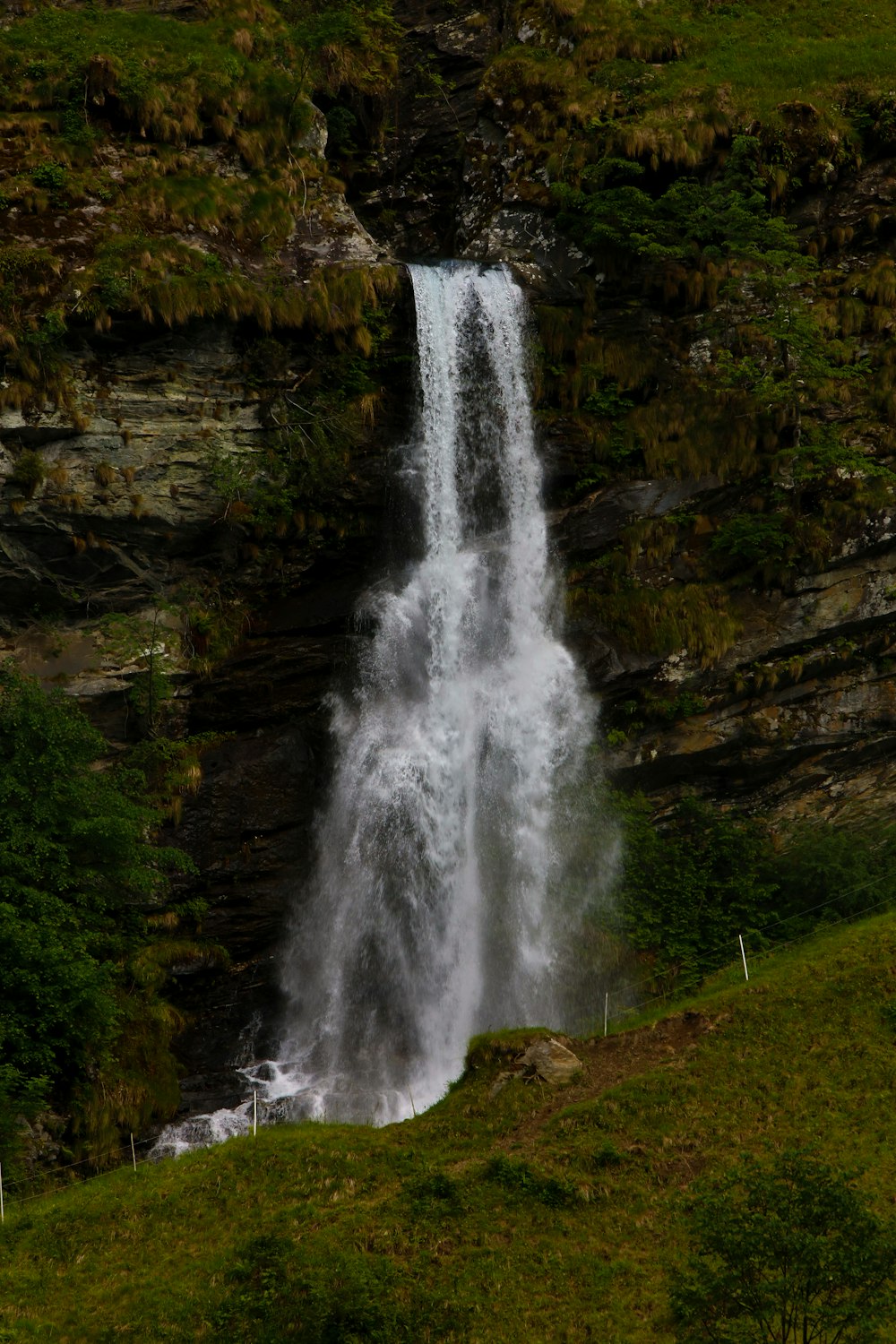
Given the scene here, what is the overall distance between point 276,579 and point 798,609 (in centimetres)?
998

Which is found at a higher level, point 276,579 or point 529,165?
point 529,165

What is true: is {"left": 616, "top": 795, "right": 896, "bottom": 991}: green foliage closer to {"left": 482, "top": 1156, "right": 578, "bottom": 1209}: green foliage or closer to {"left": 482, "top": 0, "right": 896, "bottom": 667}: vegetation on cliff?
{"left": 482, "top": 0, "right": 896, "bottom": 667}: vegetation on cliff

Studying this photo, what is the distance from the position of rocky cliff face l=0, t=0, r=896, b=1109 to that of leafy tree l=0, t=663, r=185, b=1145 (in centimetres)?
185

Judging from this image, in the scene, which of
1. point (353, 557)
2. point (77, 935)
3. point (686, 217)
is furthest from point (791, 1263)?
point (686, 217)

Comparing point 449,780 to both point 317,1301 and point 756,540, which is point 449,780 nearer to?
point 756,540

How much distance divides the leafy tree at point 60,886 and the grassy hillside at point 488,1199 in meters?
2.14

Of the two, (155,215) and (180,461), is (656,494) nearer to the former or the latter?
(180,461)

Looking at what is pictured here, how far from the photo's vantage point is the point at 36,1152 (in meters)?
15.8

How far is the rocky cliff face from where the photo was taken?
20812mm

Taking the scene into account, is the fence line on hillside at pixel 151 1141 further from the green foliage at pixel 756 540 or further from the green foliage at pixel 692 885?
the green foliage at pixel 756 540

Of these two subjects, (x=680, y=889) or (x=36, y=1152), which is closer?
(x=36, y=1152)

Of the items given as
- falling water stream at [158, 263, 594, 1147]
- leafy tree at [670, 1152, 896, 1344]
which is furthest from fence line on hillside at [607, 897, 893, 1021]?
leafy tree at [670, 1152, 896, 1344]

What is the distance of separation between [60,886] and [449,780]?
7.03 metres

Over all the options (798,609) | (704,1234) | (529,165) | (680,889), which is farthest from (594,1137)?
(529,165)
